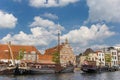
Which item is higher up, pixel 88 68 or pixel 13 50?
pixel 13 50

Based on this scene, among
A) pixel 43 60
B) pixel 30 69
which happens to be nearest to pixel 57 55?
pixel 43 60

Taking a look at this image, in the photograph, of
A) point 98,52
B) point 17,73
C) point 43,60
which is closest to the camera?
point 17,73

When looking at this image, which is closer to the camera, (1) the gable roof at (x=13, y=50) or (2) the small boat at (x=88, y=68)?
(2) the small boat at (x=88, y=68)

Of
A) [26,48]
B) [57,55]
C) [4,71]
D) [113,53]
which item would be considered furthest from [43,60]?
[113,53]

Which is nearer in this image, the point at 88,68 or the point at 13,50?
the point at 88,68

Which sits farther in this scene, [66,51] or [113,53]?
[113,53]

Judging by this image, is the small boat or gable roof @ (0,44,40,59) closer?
the small boat

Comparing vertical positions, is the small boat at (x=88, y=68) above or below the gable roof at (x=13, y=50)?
below

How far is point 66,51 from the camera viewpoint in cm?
15775

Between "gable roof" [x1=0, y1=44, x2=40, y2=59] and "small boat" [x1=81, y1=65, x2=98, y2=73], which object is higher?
"gable roof" [x1=0, y1=44, x2=40, y2=59]

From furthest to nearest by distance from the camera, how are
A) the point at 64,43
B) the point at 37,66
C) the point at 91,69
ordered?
the point at 64,43 < the point at 91,69 < the point at 37,66

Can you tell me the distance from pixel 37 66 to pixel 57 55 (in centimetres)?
2480

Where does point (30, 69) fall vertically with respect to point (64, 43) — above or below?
below

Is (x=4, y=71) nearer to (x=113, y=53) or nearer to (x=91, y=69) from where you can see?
(x=91, y=69)
